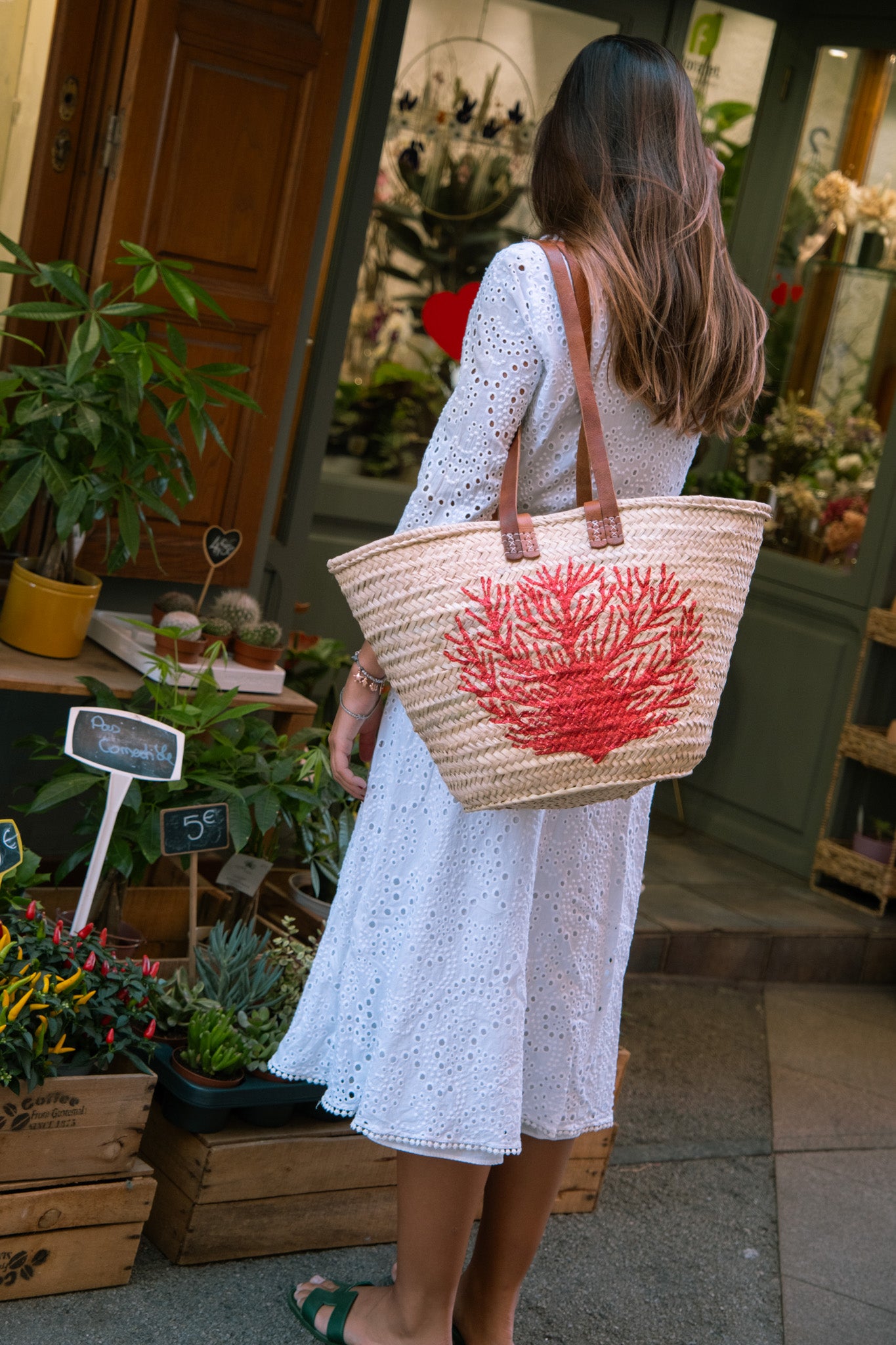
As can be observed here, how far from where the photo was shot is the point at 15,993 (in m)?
2.07

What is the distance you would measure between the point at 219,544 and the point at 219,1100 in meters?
1.27

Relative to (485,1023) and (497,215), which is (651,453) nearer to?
(485,1023)

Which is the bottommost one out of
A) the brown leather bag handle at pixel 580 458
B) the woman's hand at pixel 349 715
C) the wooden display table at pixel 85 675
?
the wooden display table at pixel 85 675

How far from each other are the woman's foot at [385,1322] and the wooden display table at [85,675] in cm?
110

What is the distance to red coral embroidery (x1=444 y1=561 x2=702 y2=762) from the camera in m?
1.70

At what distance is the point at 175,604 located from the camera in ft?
10.4

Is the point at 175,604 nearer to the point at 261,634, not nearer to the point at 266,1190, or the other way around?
the point at 261,634

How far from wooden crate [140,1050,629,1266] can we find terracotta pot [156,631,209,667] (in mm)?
1009

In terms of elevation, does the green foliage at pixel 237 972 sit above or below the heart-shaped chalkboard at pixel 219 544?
below

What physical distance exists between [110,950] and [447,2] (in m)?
3.49

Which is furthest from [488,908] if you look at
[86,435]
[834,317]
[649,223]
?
[834,317]

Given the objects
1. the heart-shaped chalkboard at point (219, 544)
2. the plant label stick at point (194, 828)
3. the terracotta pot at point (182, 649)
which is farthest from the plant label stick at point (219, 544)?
the plant label stick at point (194, 828)

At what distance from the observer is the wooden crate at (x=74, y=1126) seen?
2062 mm

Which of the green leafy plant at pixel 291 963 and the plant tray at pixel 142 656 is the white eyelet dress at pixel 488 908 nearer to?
the green leafy plant at pixel 291 963
